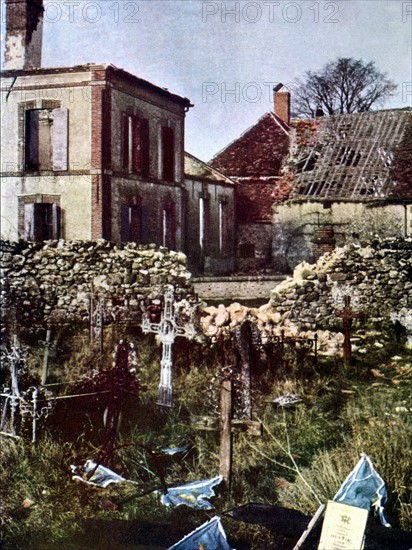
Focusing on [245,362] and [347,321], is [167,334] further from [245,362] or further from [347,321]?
[347,321]

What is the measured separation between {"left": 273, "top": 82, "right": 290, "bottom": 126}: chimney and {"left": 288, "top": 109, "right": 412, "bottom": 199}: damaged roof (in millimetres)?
72

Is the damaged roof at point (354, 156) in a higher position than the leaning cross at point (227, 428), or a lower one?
higher

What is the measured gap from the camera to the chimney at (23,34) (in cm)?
360

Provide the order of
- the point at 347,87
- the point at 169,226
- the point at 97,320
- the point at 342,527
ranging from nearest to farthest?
the point at 342,527
the point at 347,87
the point at 169,226
the point at 97,320

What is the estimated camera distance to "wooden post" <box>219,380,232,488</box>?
10.8 feet

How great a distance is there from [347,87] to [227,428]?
179cm

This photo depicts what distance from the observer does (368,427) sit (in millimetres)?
3180

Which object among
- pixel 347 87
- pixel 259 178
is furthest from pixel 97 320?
pixel 347 87

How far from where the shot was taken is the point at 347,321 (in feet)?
10.9

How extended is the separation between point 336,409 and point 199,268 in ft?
3.26

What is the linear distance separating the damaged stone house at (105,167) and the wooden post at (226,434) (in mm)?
638

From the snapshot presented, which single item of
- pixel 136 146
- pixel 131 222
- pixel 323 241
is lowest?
pixel 323 241

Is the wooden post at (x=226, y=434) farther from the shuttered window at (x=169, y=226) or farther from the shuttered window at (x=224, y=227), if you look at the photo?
the shuttered window at (x=169, y=226)

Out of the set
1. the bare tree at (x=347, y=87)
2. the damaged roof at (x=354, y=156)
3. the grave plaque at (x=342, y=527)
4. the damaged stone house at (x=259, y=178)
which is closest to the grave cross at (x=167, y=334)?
the damaged stone house at (x=259, y=178)
